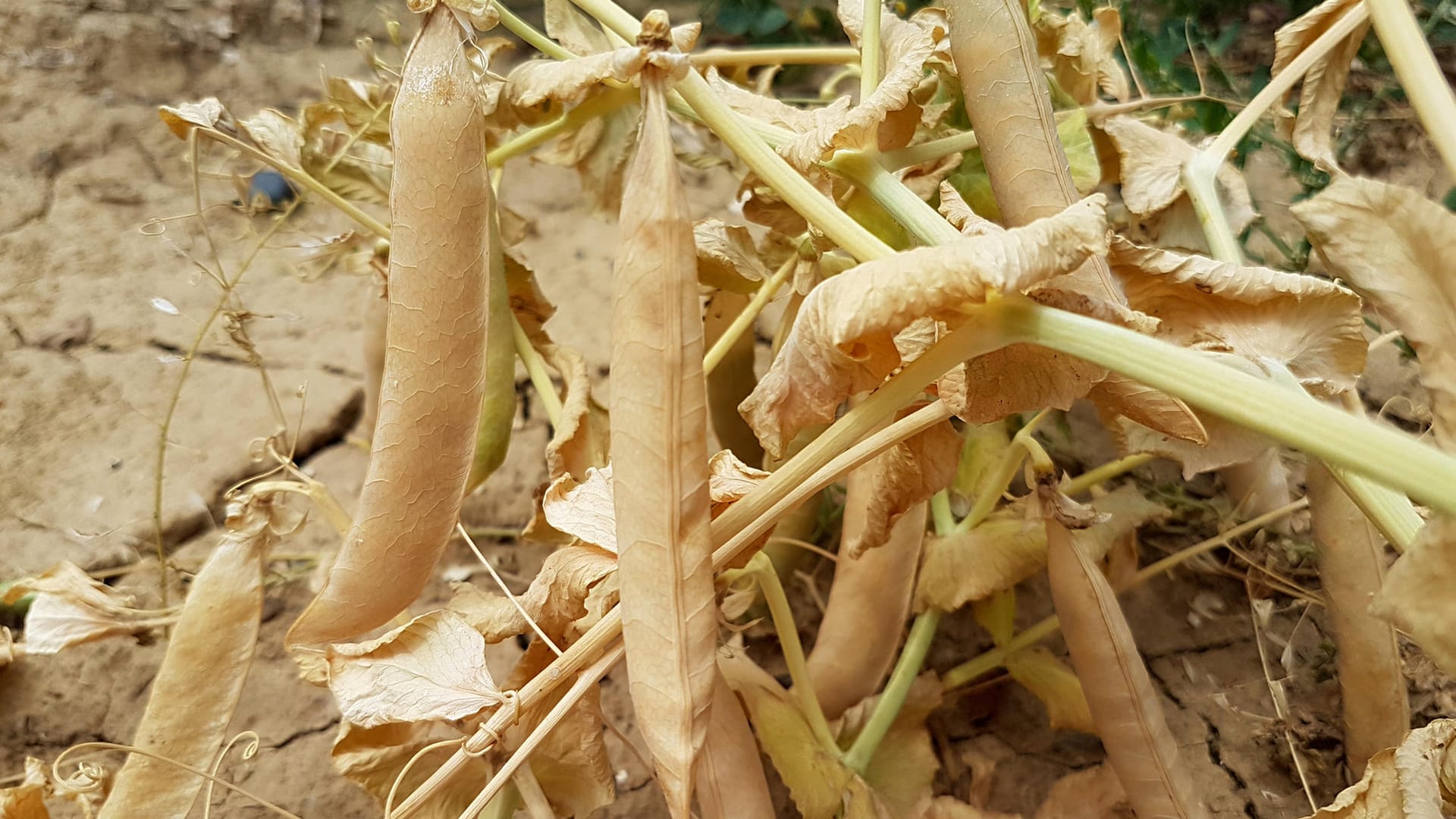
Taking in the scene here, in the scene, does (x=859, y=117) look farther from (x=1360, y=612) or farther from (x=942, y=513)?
(x=1360, y=612)

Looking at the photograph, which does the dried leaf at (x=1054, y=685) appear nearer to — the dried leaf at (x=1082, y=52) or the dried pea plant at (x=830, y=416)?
the dried pea plant at (x=830, y=416)

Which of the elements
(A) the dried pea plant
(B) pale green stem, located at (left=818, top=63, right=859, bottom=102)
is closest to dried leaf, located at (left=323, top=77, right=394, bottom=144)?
(A) the dried pea plant

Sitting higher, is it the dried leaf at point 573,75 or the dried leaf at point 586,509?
the dried leaf at point 573,75

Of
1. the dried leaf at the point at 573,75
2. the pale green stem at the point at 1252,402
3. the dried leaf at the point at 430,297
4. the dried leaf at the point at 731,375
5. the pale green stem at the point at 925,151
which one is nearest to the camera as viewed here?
the pale green stem at the point at 1252,402

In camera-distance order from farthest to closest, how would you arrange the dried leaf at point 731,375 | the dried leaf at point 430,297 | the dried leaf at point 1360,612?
1. the dried leaf at point 731,375
2. the dried leaf at point 1360,612
3. the dried leaf at point 430,297

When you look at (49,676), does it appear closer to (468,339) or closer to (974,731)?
(468,339)

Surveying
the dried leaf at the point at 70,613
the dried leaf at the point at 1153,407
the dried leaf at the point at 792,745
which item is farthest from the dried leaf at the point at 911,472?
the dried leaf at the point at 70,613

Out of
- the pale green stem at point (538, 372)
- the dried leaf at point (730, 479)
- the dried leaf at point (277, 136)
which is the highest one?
the dried leaf at point (277, 136)
